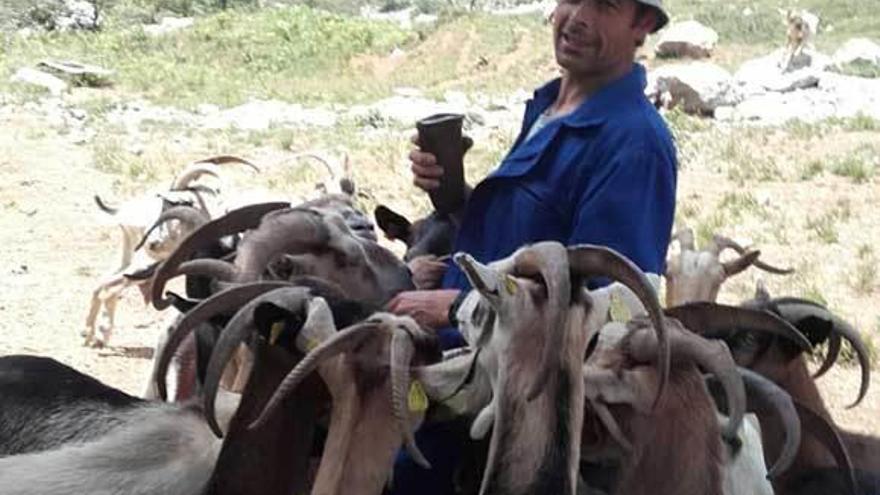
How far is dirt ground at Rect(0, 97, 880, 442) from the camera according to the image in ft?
34.1

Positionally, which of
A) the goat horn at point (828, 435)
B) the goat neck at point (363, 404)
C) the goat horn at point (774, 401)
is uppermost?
the goat neck at point (363, 404)

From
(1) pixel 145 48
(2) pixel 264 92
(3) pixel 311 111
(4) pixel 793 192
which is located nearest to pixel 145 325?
(4) pixel 793 192

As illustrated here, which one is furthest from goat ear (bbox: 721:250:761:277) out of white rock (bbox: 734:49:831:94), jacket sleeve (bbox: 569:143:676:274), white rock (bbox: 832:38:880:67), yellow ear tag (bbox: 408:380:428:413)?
white rock (bbox: 832:38:880:67)

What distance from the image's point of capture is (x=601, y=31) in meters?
4.32

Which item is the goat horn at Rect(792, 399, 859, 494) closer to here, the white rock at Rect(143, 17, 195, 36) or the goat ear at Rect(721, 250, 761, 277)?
the goat ear at Rect(721, 250, 761, 277)

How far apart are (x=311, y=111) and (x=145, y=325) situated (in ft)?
43.1

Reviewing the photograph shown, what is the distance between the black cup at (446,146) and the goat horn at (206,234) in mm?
685

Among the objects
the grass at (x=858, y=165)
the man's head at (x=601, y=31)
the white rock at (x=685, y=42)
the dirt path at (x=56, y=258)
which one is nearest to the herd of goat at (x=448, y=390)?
the man's head at (x=601, y=31)

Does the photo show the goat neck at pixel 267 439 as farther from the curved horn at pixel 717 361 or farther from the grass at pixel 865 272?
the grass at pixel 865 272

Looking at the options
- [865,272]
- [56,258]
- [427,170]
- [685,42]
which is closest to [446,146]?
[427,170]

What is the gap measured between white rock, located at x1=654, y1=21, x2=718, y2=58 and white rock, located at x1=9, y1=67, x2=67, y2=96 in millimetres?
12286

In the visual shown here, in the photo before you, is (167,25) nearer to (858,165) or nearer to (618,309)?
(858,165)

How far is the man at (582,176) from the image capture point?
4.12 metres

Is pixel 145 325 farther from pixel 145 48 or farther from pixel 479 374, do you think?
pixel 145 48
